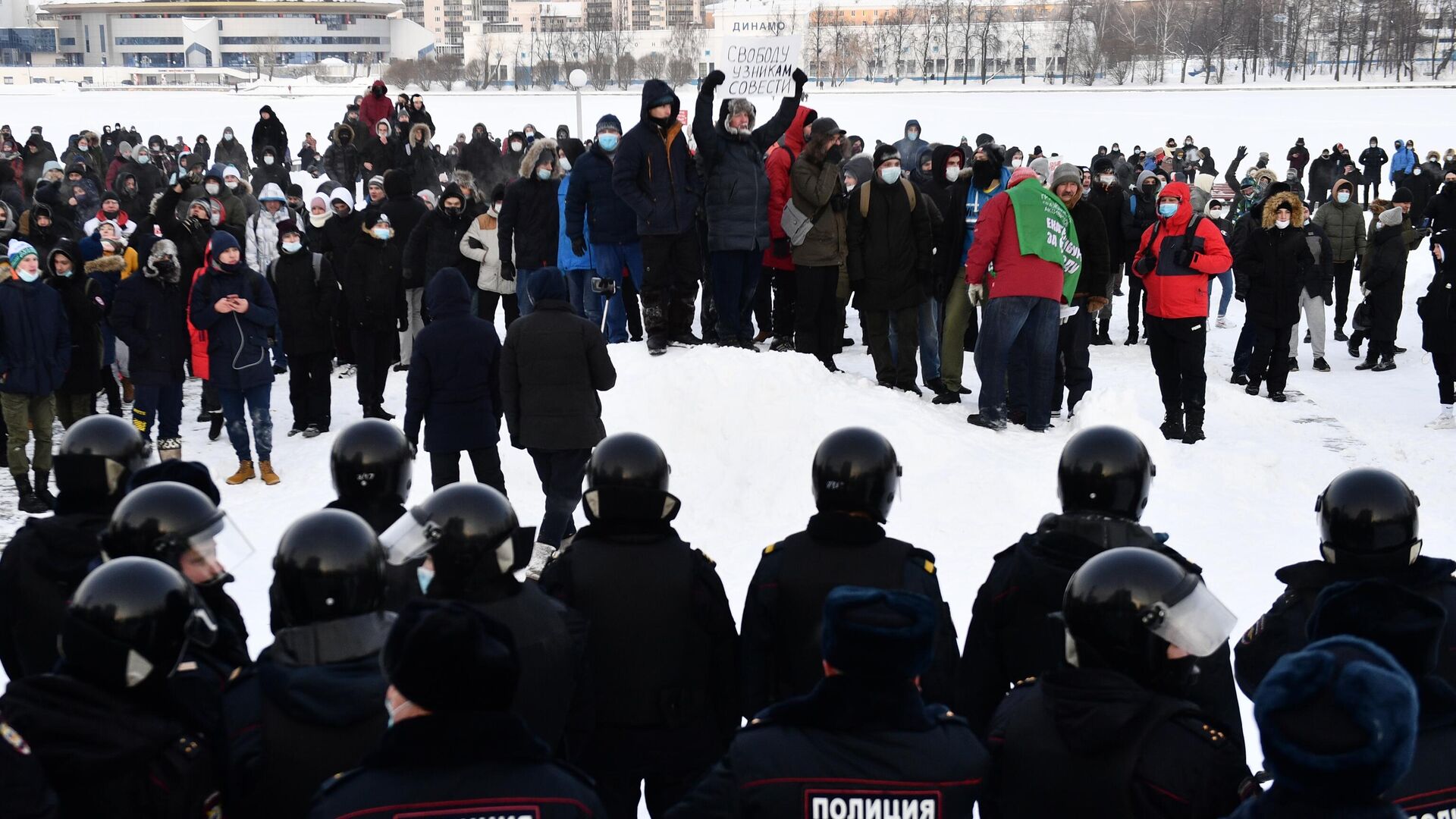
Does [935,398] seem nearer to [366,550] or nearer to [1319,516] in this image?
[1319,516]

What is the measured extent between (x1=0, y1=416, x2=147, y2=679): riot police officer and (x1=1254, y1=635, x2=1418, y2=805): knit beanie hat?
128 inches

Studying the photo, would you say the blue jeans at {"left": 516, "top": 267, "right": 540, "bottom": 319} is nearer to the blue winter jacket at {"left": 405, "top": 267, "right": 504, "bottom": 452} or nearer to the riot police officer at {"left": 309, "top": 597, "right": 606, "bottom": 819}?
the blue winter jacket at {"left": 405, "top": 267, "right": 504, "bottom": 452}

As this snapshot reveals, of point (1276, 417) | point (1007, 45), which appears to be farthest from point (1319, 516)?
point (1007, 45)

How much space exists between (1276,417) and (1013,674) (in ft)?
23.9

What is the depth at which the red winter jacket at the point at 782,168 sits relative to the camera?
9.73m

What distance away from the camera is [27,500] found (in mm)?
8258

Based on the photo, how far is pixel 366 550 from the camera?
289 centimetres

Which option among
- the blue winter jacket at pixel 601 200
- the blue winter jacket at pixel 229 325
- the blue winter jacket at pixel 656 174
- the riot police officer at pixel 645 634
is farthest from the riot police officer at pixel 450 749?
the blue winter jacket at pixel 601 200

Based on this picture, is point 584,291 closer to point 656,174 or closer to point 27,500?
point 656,174

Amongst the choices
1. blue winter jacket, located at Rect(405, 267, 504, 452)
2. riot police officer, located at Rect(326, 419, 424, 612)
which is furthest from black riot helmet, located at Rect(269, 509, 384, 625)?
blue winter jacket, located at Rect(405, 267, 504, 452)

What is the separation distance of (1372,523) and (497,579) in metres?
2.25

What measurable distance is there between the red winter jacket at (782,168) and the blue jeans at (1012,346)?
1.71m

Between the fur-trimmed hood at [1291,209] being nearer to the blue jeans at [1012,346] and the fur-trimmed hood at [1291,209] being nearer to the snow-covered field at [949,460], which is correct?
the snow-covered field at [949,460]

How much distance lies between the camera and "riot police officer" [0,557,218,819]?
2383mm
